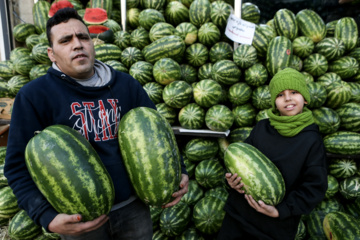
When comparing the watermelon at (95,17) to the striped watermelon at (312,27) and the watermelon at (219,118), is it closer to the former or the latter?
the watermelon at (219,118)

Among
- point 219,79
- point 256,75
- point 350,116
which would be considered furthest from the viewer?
point 219,79

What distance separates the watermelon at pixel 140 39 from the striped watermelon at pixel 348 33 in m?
2.84

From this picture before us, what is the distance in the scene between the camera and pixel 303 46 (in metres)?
3.04

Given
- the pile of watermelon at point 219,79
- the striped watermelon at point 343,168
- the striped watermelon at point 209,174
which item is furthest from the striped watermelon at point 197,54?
the striped watermelon at point 343,168

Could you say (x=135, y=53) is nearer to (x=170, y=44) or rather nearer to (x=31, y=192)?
(x=170, y=44)

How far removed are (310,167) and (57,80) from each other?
1.89 metres

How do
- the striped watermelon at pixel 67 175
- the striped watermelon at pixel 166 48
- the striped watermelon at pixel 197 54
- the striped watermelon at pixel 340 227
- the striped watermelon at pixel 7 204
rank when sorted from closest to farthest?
the striped watermelon at pixel 67 175 → the striped watermelon at pixel 340 227 → the striped watermelon at pixel 7 204 → the striped watermelon at pixel 166 48 → the striped watermelon at pixel 197 54

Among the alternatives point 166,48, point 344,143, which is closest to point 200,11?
point 166,48

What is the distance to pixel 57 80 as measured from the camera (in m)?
1.50

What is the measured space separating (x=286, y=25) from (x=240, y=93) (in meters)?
1.22

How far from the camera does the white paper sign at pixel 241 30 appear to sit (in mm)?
3074

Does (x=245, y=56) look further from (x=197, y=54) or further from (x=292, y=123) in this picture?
(x=292, y=123)

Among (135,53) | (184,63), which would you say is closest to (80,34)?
(135,53)

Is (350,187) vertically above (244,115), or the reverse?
(244,115)
